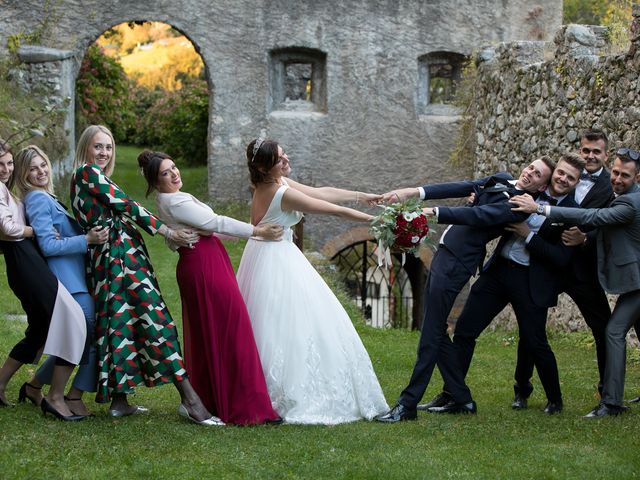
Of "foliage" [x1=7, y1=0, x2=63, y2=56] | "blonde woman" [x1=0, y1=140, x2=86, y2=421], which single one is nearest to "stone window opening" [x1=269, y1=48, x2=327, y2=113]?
"foliage" [x1=7, y1=0, x2=63, y2=56]

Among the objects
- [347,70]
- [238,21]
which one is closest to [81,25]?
[238,21]

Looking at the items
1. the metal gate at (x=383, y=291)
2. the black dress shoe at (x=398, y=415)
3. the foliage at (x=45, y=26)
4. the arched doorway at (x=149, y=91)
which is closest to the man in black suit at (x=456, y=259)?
the black dress shoe at (x=398, y=415)

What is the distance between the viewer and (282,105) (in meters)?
17.0

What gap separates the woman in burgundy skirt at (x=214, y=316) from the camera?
6.24 meters

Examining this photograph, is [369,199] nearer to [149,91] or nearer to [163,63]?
[149,91]

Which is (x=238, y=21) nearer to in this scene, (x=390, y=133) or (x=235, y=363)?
(x=390, y=133)

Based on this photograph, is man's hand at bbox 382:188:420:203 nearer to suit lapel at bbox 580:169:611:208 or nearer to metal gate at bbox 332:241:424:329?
suit lapel at bbox 580:169:611:208

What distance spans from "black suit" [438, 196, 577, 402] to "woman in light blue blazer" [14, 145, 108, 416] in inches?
92.1

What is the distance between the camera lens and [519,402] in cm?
719

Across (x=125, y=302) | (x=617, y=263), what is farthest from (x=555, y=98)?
(x=125, y=302)

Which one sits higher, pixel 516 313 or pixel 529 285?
pixel 529 285

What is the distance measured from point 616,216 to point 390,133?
1079 cm

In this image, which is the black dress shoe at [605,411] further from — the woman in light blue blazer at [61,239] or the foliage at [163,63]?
the foliage at [163,63]

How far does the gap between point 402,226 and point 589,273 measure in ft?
4.80
